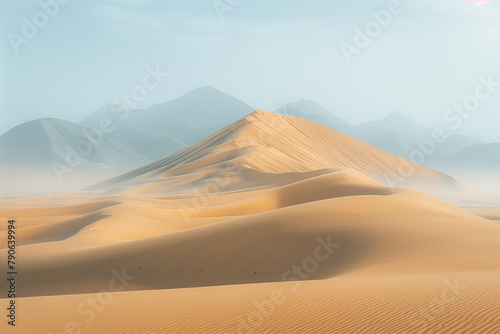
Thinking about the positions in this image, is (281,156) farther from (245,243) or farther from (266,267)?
(266,267)

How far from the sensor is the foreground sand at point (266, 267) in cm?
1022

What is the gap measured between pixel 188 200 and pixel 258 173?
13953mm

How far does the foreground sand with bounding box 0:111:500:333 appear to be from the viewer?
10219 millimetres

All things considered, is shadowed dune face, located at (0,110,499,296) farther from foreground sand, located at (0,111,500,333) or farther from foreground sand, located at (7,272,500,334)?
foreground sand, located at (7,272,500,334)

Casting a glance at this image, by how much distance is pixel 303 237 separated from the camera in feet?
69.8

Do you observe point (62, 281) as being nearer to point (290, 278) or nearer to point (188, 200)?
point (290, 278)

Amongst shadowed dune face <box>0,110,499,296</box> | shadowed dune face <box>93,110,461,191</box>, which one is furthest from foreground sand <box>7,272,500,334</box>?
shadowed dune face <box>93,110,461,191</box>

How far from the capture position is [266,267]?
1947 cm

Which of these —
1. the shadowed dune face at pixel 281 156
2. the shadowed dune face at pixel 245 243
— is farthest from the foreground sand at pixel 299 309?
the shadowed dune face at pixel 281 156

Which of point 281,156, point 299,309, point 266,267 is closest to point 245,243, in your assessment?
point 266,267

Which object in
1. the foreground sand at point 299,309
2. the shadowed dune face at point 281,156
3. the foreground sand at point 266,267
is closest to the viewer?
the foreground sand at point 299,309

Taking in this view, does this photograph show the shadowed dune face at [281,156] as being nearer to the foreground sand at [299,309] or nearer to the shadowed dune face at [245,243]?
the shadowed dune face at [245,243]

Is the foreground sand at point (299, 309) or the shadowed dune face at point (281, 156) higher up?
the shadowed dune face at point (281, 156)

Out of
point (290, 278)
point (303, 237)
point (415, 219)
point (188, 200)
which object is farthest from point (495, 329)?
point (188, 200)
